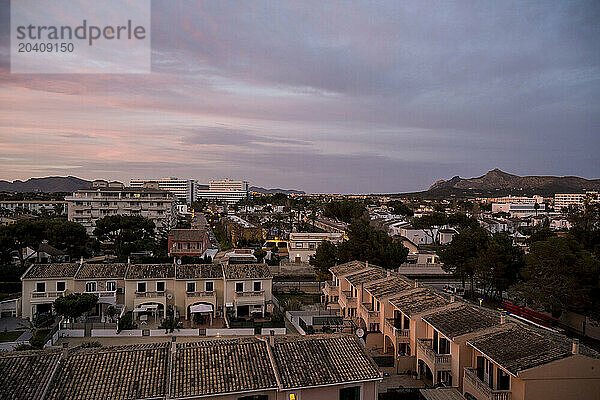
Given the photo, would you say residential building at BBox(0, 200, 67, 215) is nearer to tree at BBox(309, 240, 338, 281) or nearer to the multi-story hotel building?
tree at BBox(309, 240, 338, 281)

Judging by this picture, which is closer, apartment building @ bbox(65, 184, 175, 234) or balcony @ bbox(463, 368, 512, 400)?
balcony @ bbox(463, 368, 512, 400)

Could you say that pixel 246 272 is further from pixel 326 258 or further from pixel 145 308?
pixel 326 258

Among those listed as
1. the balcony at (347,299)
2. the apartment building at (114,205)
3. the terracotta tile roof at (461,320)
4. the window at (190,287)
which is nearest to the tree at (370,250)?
the balcony at (347,299)

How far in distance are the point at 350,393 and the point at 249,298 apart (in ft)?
48.0

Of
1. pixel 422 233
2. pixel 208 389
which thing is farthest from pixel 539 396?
pixel 422 233

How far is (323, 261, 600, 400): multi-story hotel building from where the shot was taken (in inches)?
479

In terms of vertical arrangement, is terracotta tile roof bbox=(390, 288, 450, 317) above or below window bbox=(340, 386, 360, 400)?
above

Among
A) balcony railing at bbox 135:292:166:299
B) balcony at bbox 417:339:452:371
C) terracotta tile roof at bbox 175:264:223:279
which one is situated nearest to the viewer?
balcony at bbox 417:339:452:371

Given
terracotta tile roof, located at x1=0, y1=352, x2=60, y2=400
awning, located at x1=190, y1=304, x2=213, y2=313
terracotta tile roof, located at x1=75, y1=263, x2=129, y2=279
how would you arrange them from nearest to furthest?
terracotta tile roof, located at x1=0, y1=352, x2=60, y2=400 < awning, located at x1=190, y1=304, x2=213, y2=313 < terracotta tile roof, located at x1=75, y1=263, x2=129, y2=279

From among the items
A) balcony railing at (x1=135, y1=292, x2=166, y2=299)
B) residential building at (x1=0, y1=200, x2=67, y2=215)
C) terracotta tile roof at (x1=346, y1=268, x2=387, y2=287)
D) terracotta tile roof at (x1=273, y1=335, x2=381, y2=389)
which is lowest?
balcony railing at (x1=135, y1=292, x2=166, y2=299)

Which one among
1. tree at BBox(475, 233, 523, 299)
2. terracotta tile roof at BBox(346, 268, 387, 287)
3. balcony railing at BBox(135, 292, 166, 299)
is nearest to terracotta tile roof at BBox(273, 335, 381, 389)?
terracotta tile roof at BBox(346, 268, 387, 287)

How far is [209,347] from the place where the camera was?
13422mm

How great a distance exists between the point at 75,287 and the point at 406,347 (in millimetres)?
19369

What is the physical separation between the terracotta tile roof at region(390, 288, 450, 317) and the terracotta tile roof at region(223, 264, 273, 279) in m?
10.0
